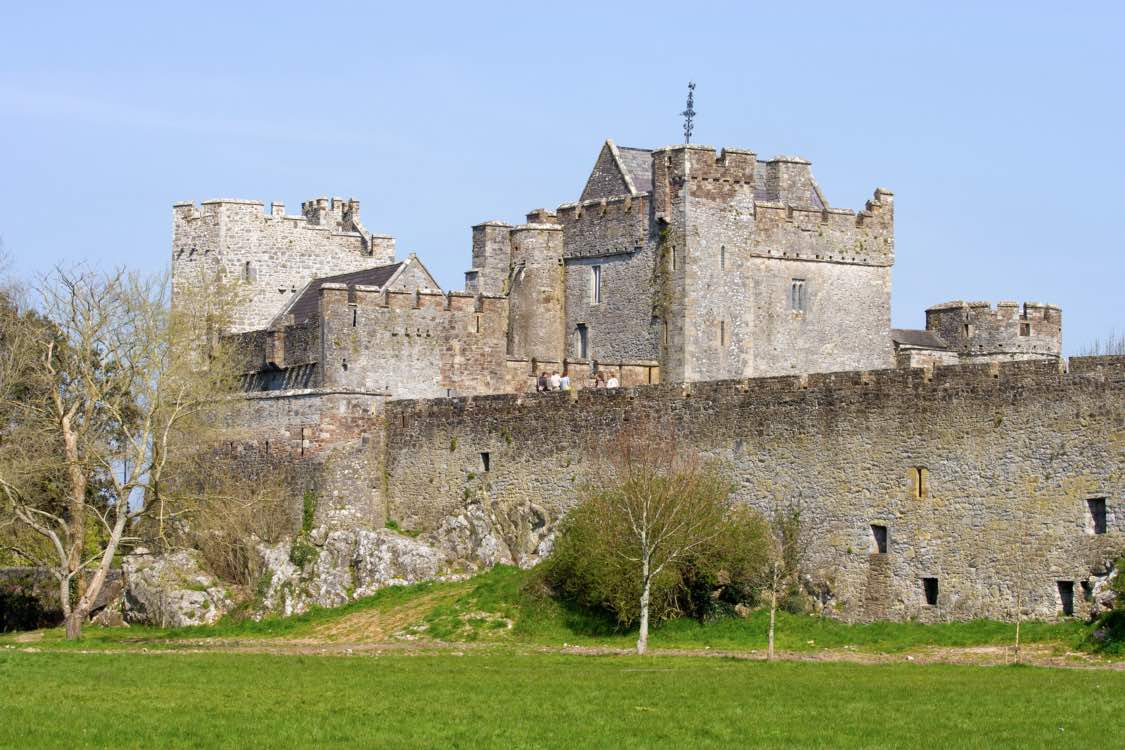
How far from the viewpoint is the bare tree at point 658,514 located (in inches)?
1726

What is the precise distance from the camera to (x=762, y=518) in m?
45.3

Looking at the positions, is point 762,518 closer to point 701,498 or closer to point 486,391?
point 701,498

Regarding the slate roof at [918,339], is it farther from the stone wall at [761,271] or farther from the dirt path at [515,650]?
the dirt path at [515,650]

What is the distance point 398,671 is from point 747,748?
37.0 feet

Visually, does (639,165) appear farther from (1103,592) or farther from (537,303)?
(1103,592)

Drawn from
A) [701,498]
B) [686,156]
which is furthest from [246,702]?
[686,156]

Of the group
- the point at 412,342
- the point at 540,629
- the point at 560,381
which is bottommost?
the point at 540,629

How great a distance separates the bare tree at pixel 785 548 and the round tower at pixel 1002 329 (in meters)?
20.3

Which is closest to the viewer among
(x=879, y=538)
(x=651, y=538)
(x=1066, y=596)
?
(x=1066, y=596)

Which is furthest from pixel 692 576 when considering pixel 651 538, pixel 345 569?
pixel 345 569

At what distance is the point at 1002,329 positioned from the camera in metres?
64.1

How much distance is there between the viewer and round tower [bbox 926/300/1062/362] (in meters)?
64.0

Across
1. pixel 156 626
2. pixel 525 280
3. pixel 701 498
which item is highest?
pixel 525 280

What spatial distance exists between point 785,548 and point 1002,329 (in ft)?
70.2
